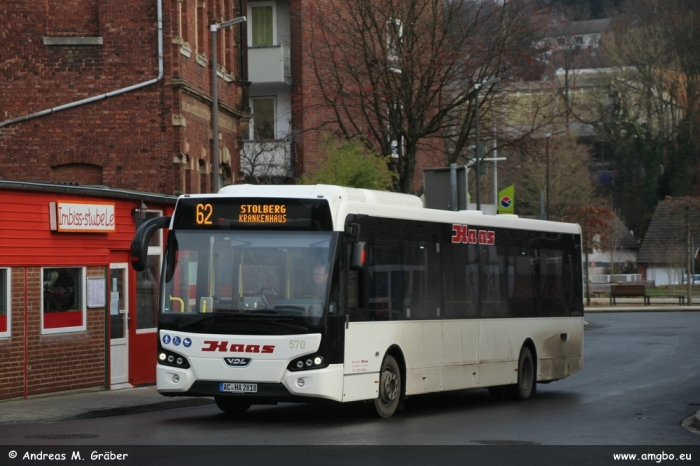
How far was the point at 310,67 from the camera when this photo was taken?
4834 cm

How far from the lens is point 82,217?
67.7 feet

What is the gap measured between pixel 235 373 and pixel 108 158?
16.2 metres

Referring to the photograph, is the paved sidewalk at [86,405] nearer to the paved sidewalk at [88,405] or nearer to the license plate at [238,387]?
the paved sidewalk at [88,405]

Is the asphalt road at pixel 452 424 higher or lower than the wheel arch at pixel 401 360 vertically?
lower

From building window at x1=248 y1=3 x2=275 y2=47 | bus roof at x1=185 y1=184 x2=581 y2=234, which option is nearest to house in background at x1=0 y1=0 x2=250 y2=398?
bus roof at x1=185 y1=184 x2=581 y2=234

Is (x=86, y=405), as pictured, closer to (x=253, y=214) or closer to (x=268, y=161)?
(x=253, y=214)

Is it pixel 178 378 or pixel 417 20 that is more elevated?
pixel 417 20

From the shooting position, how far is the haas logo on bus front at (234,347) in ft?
49.4

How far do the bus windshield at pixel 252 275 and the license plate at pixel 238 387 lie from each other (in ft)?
2.68

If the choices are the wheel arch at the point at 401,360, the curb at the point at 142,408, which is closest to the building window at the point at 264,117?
the curb at the point at 142,408

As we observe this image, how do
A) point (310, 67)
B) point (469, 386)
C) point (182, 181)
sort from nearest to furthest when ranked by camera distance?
point (469, 386) → point (182, 181) → point (310, 67)

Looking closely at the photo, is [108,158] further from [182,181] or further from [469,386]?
[469,386]
